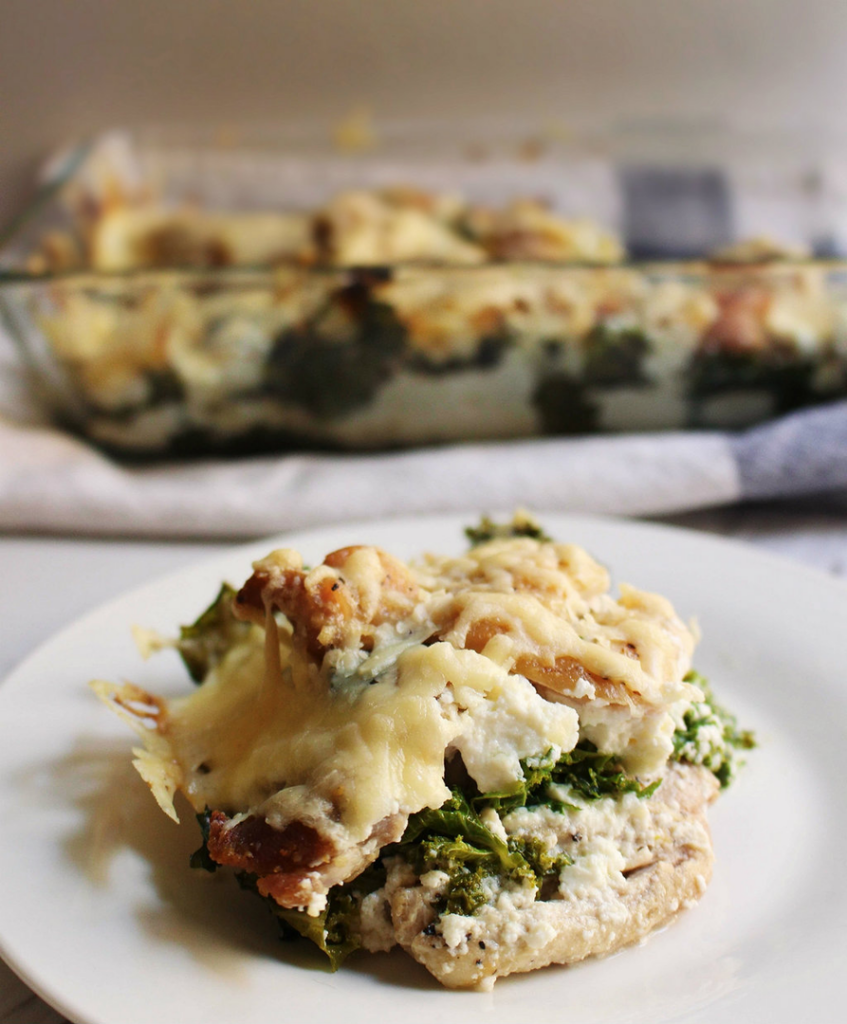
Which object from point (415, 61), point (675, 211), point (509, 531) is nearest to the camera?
point (509, 531)

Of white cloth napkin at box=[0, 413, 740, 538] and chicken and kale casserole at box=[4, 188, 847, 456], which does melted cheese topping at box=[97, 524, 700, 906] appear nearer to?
white cloth napkin at box=[0, 413, 740, 538]

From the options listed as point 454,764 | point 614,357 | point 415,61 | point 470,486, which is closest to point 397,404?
point 470,486

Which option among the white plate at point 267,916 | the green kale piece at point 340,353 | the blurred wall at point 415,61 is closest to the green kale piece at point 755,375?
the green kale piece at point 340,353

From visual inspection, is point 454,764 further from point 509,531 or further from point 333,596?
point 509,531

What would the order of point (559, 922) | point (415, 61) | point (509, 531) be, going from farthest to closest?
point (415, 61) → point (509, 531) → point (559, 922)

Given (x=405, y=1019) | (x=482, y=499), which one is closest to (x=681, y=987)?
(x=405, y=1019)

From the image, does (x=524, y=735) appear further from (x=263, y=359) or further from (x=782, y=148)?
(x=782, y=148)
